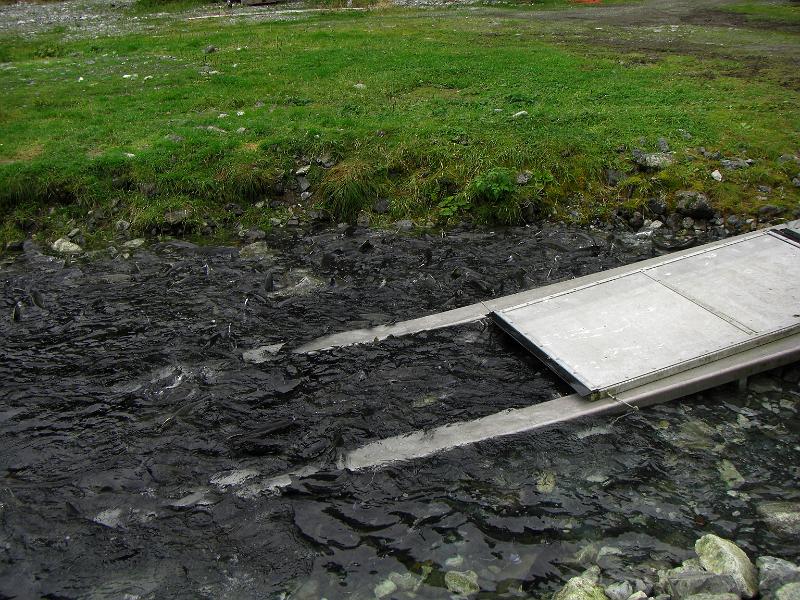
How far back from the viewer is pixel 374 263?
9.95 metres

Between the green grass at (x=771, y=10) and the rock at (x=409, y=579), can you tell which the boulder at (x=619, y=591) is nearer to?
the rock at (x=409, y=579)

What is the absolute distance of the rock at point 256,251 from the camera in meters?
10.3

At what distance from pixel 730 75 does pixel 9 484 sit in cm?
1601

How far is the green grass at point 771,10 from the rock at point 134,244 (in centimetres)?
2076

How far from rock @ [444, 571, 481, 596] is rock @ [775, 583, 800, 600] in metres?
2.08

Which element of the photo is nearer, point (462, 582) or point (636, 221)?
point (462, 582)

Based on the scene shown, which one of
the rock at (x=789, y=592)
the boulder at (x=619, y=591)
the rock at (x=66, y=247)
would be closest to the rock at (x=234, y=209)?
the rock at (x=66, y=247)

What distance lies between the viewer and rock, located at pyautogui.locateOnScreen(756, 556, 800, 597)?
4883 millimetres

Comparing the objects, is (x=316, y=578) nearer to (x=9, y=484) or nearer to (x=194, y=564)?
(x=194, y=564)

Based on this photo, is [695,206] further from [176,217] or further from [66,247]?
[66,247]

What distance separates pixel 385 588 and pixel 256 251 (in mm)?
6387

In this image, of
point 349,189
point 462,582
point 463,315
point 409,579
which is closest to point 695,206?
point 463,315

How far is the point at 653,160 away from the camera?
11.3 metres

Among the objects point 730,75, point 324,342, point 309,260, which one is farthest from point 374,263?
point 730,75
